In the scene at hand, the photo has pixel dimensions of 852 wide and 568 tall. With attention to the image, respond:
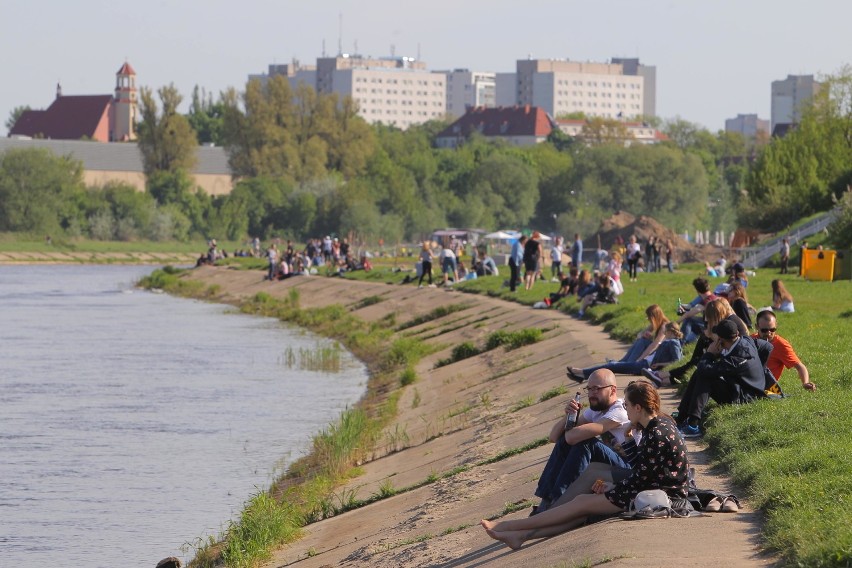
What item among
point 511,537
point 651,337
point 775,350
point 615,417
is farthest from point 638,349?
point 511,537

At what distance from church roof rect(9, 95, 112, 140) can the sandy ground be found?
5137 inches

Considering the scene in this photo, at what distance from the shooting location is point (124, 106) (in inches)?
6260

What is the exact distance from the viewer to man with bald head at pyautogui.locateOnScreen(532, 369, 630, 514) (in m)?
10.7

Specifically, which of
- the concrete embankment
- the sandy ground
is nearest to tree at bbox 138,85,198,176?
the concrete embankment

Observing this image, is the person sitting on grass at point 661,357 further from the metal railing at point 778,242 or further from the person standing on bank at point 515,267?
the metal railing at point 778,242

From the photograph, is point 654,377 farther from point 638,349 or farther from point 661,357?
point 638,349

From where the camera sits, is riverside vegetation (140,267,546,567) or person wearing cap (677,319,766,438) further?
riverside vegetation (140,267,546,567)

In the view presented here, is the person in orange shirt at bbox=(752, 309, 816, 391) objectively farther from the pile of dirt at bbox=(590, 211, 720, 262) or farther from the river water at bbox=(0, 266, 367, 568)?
the pile of dirt at bbox=(590, 211, 720, 262)

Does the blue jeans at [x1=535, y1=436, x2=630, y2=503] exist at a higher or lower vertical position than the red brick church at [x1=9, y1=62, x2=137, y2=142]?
lower

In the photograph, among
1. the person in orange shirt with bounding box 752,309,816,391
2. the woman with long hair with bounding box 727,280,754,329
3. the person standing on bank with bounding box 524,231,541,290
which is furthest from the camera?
the person standing on bank with bounding box 524,231,541,290

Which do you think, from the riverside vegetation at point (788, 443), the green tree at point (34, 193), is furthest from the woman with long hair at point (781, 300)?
the green tree at point (34, 193)

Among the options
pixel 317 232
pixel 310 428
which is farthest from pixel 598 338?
pixel 317 232

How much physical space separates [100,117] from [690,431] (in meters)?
149

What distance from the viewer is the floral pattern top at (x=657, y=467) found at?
32.9ft
